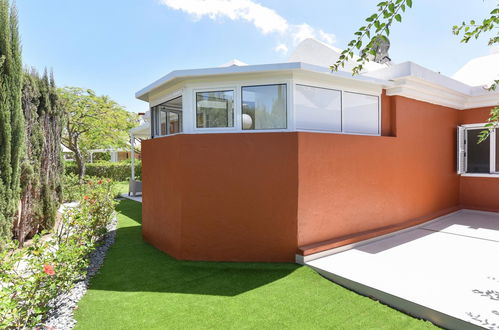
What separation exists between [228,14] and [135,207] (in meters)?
8.67

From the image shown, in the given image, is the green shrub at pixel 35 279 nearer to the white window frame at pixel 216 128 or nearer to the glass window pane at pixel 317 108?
the white window frame at pixel 216 128

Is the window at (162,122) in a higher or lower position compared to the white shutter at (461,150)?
higher

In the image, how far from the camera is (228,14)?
10.9 meters

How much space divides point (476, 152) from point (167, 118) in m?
10.6

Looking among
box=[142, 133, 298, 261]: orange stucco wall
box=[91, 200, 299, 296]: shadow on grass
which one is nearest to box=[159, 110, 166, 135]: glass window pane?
box=[142, 133, 298, 261]: orange stucco wall

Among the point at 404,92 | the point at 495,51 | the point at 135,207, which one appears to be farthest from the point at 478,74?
the point at 135,207

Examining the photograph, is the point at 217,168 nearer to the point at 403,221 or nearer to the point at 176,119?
the point at 176,119

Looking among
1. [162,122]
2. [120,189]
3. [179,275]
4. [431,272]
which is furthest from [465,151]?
[120,189]

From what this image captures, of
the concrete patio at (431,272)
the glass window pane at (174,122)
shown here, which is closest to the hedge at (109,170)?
the glass window pane at (174,122)

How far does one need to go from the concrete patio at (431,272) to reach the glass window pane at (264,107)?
278cm

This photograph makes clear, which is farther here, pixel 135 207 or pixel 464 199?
pixel 135 207

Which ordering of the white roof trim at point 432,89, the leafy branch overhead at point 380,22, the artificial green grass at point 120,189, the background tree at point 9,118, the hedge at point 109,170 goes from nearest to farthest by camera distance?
1. the leafy branch overhead at point 380,22
2. the background tree at point 9,118
3. the white roof trim at point 432,89
4. the artificial green grass at point 120,189
5. the hedge at point 109,170

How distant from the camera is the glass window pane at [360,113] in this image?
6.40 meters

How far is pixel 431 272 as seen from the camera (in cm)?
479
